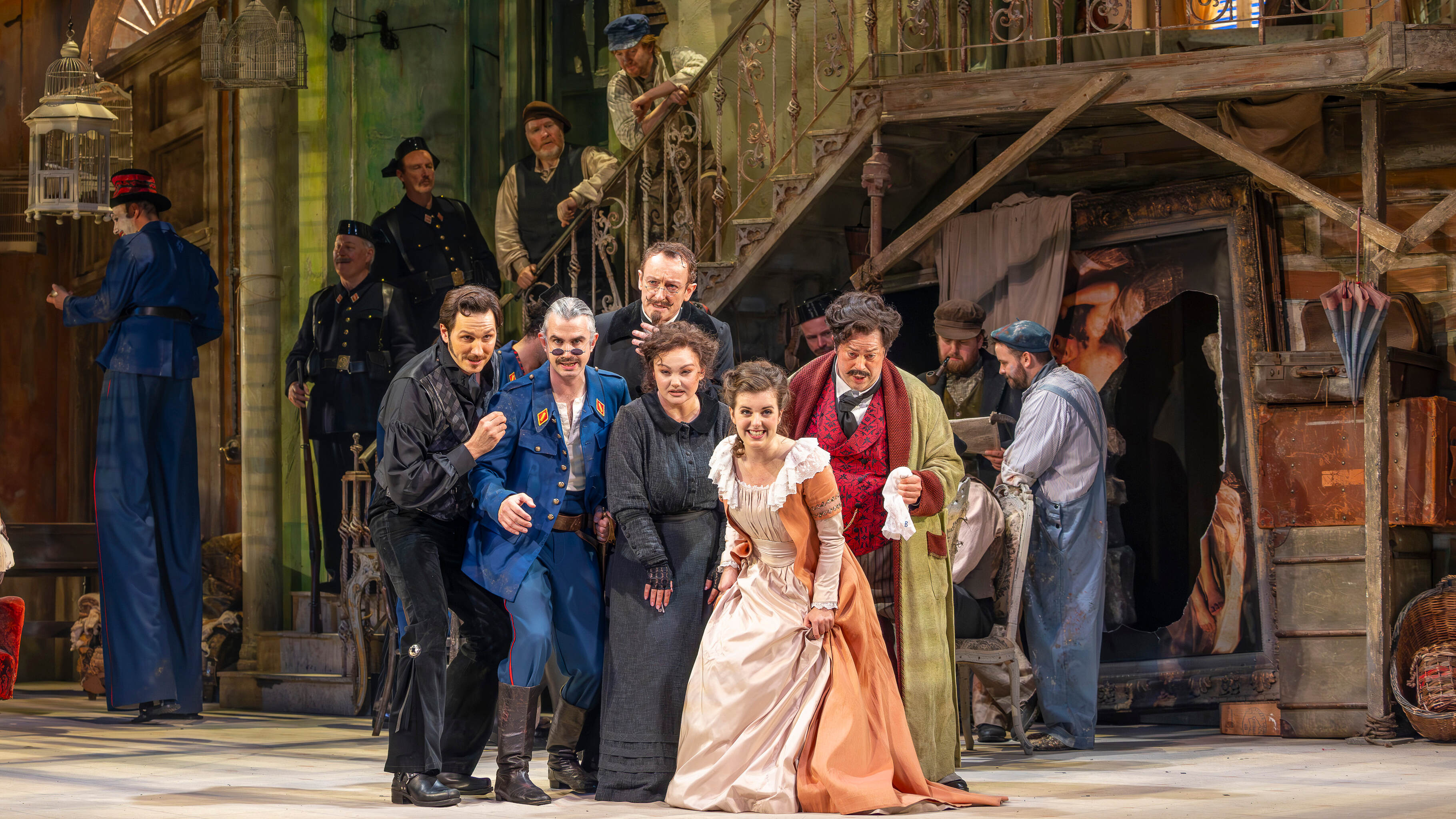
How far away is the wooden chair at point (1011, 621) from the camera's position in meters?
7.12

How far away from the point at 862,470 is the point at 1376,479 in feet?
10.1

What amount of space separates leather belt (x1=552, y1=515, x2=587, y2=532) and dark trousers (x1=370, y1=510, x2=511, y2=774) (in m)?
0.30

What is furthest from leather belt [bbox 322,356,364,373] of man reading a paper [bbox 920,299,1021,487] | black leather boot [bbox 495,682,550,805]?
black leather boot [bbox 495,682,550,805]

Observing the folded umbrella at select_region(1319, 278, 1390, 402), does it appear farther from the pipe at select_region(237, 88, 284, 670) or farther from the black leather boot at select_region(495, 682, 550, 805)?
the pipe at select_region(237, 88, 284, 670)

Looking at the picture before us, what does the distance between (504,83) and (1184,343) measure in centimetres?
495

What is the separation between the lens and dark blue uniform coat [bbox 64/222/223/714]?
905 cm

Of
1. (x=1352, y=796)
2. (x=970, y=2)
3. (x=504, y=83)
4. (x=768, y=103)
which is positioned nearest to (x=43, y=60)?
(x=504, y=83)

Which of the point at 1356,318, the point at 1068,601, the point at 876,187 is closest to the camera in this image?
the point at 1356,318

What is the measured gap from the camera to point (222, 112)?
1202 cm

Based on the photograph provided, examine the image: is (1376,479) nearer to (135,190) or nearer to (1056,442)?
(1056,442)

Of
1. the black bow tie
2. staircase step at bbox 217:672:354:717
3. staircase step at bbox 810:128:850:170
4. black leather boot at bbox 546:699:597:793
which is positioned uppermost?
staircase step at bbox 810:128:850:170

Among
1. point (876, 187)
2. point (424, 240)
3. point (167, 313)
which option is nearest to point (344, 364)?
point (424, 240)

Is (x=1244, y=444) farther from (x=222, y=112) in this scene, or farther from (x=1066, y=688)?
(x=222, y=112)

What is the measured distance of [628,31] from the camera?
997 centimetres
